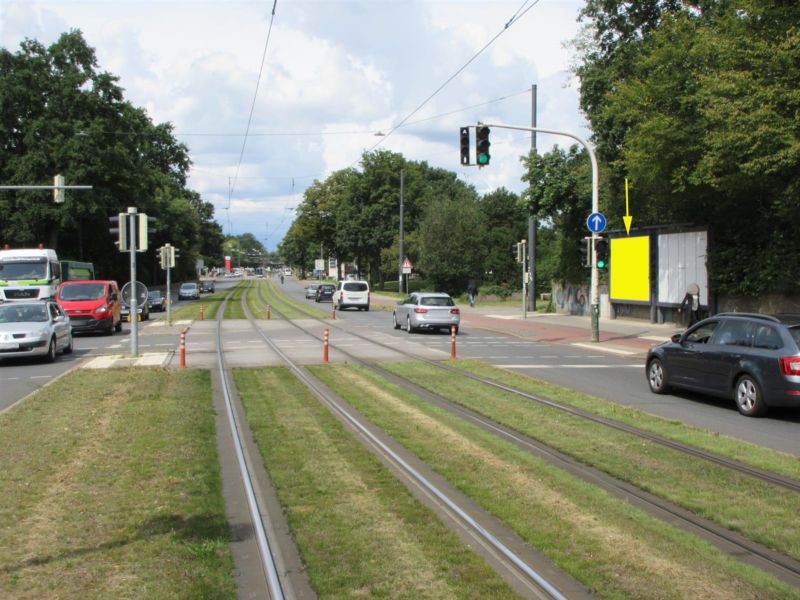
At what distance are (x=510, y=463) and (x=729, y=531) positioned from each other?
2.59m

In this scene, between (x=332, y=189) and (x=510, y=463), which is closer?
(x=510, y=463)

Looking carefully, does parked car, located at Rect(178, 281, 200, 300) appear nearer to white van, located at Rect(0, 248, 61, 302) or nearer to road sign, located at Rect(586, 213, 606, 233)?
white van, located at Rect(0, 248, 61, 302)

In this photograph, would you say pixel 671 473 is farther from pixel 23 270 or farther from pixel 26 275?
pixel 23 270

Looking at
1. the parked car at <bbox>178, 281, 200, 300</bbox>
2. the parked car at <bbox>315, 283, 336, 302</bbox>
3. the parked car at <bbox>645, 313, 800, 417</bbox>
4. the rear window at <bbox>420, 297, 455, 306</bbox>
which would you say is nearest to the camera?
the parked car at <bbox>645, 313, 800, 417</bbox>

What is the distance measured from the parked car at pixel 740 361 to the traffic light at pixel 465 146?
907 centimetres

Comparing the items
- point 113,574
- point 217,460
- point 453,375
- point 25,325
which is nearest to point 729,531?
point 113,574

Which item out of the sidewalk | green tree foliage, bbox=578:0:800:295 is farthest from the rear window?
green tree foliage, bbox=578:0:800:295

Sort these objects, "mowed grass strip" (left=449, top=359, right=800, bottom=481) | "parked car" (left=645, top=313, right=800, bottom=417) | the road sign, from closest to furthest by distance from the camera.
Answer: "mowed grass strip" (left=449, top=359, right=800, bottom=481)
"parked car" (left=645, top=313, right=800, bottom=417)
the road sign

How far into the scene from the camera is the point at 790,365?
11.4 meters

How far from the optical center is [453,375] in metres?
16.7

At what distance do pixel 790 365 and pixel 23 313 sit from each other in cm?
1732

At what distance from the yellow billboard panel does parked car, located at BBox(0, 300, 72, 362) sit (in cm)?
2204

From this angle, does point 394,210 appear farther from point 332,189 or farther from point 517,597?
point 517,597

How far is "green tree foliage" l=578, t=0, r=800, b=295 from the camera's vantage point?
20.0 meters
